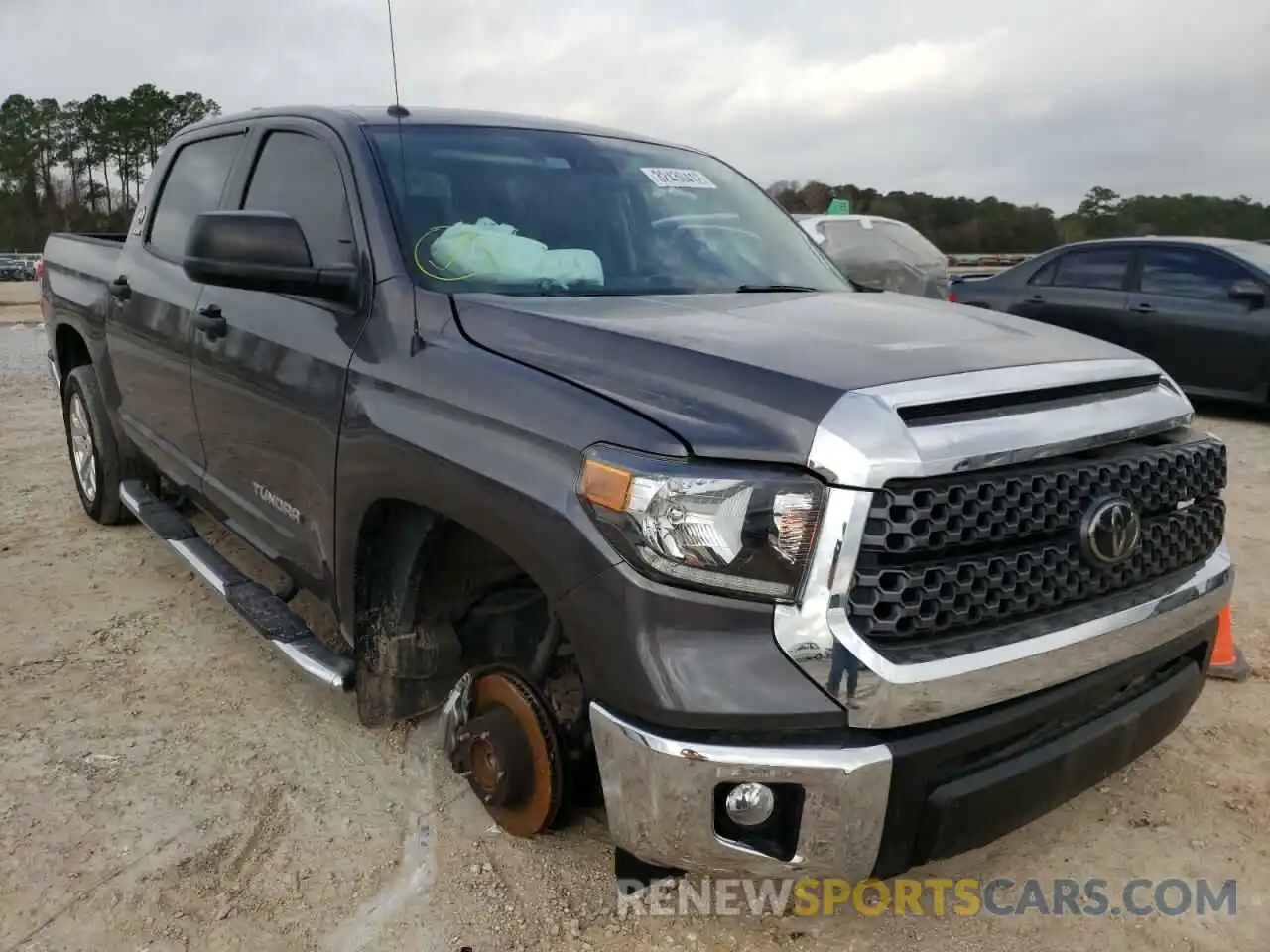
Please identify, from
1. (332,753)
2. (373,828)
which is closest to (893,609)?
(373,828)

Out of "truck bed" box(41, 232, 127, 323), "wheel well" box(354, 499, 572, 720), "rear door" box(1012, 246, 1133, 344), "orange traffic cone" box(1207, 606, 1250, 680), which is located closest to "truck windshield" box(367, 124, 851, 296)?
"wheel well" box(354, 499, 572, 720)

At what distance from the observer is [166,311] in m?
3.87

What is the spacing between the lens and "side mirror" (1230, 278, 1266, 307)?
805cm

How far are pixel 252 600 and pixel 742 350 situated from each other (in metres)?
2.04

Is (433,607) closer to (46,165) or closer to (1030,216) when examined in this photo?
(1030,216)

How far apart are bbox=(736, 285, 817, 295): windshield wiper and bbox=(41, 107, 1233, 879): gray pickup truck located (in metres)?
0.01

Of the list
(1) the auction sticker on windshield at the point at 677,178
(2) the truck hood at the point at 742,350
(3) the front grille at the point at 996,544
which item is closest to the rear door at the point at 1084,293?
(1) the auction sticker on windshield at the point at 677,178

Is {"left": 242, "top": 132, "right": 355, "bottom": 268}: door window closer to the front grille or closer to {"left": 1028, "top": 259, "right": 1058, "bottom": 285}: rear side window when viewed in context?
the front grille

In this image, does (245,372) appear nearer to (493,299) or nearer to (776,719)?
(493,299)

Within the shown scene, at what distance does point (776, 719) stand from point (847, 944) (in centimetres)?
81

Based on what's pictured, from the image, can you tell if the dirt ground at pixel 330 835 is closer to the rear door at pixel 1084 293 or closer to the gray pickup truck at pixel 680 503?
the gray pickup truck at pixel 680 503

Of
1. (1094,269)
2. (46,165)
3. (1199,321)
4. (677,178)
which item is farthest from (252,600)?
(46,165)

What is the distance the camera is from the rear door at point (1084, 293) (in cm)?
904

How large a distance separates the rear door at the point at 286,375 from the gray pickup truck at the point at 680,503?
0.05ft
